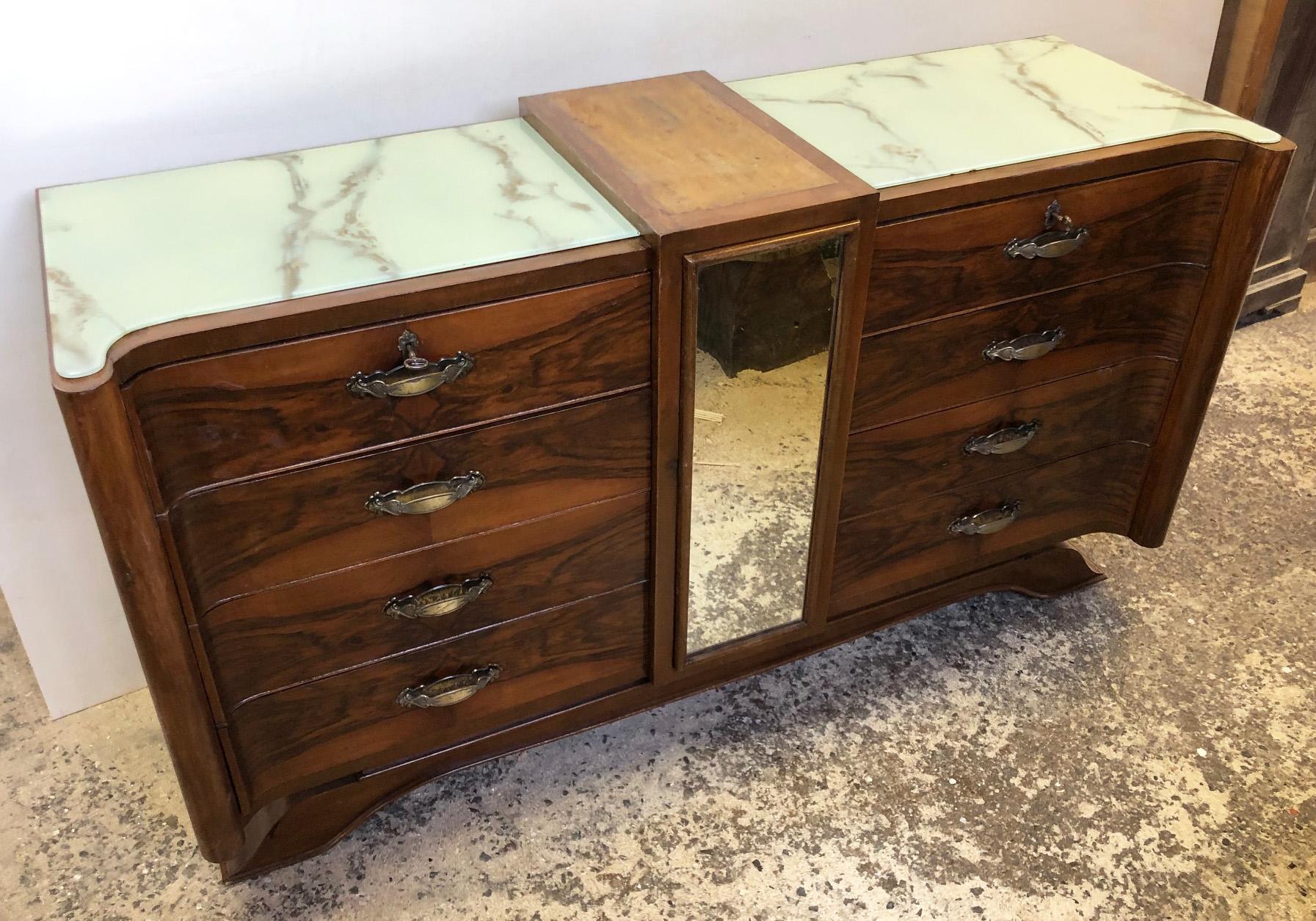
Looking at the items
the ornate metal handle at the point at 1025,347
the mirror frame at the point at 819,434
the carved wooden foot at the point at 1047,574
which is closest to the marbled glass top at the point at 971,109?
the mirror frame at the point at 819,434

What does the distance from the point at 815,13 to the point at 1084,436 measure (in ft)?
2.37

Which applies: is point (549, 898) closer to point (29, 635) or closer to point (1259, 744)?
point (29, 635)

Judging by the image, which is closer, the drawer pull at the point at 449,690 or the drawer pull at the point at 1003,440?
the drawer pull at the point at 449,690

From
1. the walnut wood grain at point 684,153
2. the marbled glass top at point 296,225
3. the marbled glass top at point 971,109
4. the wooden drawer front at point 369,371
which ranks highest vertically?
the walnut wood grain at point 684,153

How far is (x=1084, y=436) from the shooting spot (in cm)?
162

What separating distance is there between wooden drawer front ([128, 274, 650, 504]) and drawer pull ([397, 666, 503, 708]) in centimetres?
34

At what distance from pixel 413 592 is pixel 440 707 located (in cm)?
18

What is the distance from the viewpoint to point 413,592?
1264 mm

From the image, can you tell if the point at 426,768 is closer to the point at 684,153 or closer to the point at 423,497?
the point at 423,497

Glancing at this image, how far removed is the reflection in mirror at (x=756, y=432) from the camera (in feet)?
4.08

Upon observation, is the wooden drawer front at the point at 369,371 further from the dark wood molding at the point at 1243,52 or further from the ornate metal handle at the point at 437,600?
the dark wood molding at the point at 1243,52

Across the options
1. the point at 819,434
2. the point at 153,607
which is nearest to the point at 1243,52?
the point at 819,434

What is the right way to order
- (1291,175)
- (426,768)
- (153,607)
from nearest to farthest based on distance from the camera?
(153,607) → (426,768) → (1291,175)

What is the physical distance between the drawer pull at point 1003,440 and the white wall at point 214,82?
61cm
